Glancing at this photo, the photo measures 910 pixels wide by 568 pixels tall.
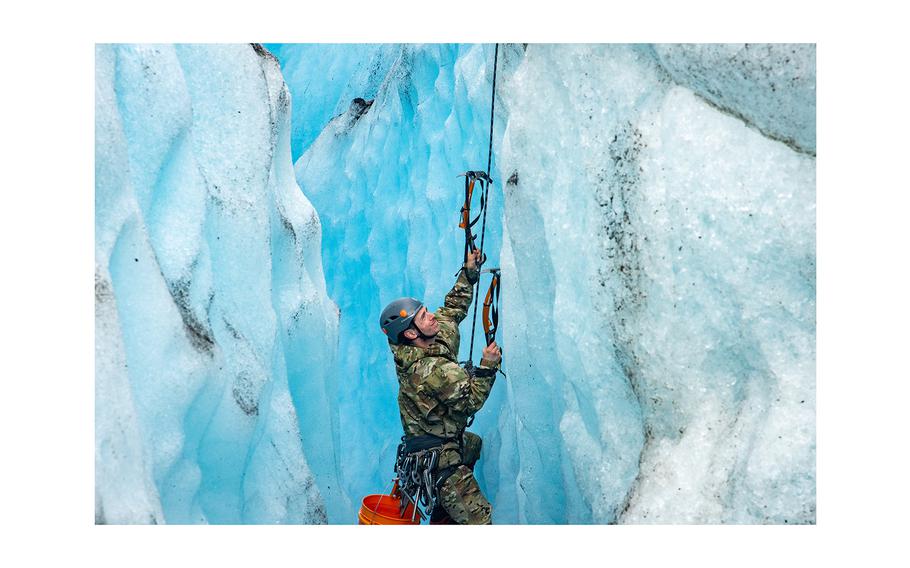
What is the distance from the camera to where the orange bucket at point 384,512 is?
3662 mm

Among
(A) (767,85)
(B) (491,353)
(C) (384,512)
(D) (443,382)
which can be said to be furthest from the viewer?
(C) (384,512)

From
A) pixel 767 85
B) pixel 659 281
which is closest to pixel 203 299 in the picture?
pixel 659 281

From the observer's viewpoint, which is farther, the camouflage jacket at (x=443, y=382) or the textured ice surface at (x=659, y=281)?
the camouflage jacket at (x=443, y=382)

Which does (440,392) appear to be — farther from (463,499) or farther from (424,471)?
(463,499)

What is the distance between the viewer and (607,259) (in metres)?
3.28

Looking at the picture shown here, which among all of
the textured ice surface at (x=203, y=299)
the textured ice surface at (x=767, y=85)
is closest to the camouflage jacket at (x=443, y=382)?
the textured ice surface at (x=203, y=299)

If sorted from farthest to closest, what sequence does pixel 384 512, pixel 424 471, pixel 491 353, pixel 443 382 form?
pixel 384 512
pixel 424 471
pixel 443 382
pixel 491 353

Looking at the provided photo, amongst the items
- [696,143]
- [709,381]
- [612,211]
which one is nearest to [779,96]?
[696,143]

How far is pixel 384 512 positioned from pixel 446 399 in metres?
0.61

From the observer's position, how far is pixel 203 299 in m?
3.63

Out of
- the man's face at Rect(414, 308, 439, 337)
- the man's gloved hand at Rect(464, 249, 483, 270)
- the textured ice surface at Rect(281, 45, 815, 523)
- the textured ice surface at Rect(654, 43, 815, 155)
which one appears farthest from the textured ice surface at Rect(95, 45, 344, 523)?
the textured ice surface at Rect(654, 43, 815, 155)

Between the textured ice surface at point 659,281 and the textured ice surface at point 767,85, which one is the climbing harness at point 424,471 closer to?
the textured ice surface at point 659,281

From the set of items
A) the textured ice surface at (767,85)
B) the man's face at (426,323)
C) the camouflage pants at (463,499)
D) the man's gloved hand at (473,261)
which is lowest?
the camouflage pants at (463,499)

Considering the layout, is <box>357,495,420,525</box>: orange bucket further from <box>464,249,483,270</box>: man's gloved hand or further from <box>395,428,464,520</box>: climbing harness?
<box>464,249,483,270</box>: man's gloved hand
